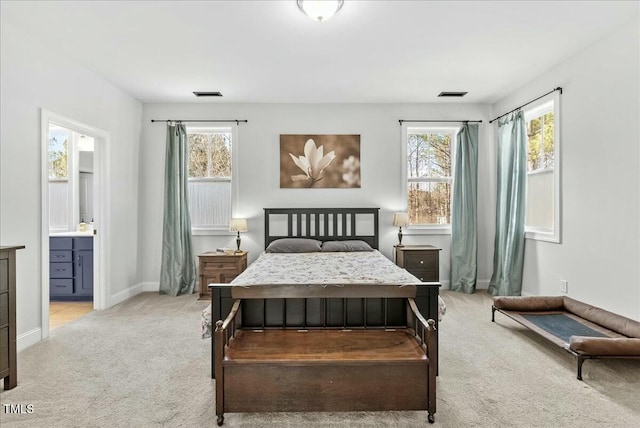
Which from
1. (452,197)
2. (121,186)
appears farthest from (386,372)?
(121,186)

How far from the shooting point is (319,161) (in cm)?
526

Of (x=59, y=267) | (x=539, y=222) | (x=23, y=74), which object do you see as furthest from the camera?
(x=59, y=267)

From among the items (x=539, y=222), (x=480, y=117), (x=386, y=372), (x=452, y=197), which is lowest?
(x=386, y=372)

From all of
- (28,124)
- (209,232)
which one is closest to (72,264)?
(209,232)

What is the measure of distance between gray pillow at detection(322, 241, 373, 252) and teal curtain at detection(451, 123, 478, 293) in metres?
1.38

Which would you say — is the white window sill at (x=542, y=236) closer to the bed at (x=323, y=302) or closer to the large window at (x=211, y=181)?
the bed at (x=323, y=302)

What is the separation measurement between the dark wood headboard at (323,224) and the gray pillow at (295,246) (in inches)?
14.3

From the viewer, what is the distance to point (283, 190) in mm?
5258

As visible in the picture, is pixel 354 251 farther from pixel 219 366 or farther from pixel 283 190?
pixel 219 366

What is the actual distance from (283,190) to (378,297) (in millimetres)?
3049

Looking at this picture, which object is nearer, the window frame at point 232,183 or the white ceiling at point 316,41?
the white ceiling at point 316,41

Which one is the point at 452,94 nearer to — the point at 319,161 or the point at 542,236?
the point at 319,161

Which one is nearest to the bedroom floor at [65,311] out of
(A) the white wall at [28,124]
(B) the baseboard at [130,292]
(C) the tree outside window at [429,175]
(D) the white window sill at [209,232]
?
(B) the baseboard at [130,292]

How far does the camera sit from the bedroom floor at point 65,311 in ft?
12.7
